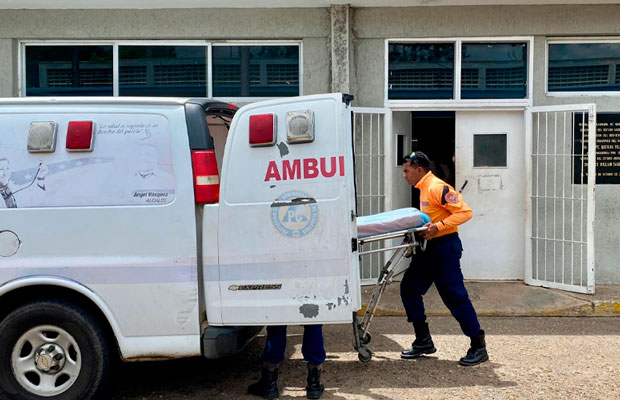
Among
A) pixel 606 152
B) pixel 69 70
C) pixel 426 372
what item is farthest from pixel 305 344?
pixel 69 70

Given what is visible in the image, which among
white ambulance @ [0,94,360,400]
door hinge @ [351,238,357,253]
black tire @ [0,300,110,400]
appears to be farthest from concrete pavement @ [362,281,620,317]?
black tire @ [0,300,110,400]

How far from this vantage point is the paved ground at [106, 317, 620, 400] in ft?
17.3

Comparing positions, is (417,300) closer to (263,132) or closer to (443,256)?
(443,256)

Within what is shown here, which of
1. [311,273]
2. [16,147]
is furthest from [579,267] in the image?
[16,147]

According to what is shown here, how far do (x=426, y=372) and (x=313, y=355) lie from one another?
1.15m

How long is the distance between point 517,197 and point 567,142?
909mm

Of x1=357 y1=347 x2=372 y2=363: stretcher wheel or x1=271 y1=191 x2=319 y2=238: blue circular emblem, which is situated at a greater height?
x1=271 y1=191 x2=319 y2=238: blue circular emblem

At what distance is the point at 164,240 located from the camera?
4.75 metres

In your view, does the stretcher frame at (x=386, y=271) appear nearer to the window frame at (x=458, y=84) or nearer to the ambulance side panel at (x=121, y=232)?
the ambulance side panel at (x=121, y=232)

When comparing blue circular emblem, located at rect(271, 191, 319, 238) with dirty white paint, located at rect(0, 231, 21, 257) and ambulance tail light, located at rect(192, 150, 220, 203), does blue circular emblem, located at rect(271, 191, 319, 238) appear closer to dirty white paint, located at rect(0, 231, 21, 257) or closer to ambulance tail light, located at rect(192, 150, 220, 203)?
ambulance tail light, located at rect(192, 150, 220, 203)

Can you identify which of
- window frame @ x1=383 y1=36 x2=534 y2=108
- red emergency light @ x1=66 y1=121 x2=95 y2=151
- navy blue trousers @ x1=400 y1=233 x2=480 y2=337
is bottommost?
navy blue trousers @ x1=400 y1=233 x2=480 y2=337

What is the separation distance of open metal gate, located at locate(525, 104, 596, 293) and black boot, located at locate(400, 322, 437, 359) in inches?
115

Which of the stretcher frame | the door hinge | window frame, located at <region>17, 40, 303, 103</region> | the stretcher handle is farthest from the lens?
window frame, located at <region>17, 40, 303, 103</region>

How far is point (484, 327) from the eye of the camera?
7.30m
